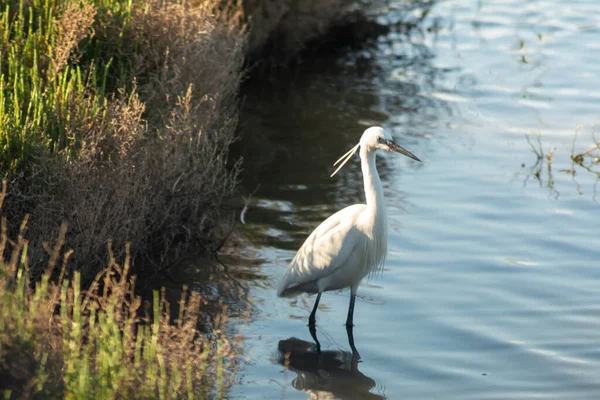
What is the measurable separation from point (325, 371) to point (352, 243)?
92cm

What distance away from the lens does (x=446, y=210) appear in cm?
855

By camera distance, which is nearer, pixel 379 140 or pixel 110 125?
pixel 379 140

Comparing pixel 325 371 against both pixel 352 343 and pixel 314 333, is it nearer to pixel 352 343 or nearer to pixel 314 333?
pixel 352 343

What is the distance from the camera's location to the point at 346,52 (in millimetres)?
14367

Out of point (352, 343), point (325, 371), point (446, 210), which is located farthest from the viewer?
point (446, 210)

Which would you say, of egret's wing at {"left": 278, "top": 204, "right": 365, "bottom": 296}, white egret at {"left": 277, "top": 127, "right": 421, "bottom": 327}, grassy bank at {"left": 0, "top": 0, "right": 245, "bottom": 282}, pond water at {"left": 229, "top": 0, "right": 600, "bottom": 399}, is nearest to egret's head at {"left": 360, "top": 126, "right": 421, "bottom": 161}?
white egret at {"left": 277, "top": 127, "right": 421, "bottom": 327}

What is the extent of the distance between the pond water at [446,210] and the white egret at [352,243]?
1.15 feet

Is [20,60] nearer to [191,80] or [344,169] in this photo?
[191,80]

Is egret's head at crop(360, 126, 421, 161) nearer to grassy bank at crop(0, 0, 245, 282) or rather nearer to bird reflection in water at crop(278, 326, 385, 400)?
bird reflection in water at crop(278, 326, 385, 400)

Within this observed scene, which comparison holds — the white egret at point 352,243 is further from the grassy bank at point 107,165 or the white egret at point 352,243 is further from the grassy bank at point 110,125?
the grassy bank at point 110,125

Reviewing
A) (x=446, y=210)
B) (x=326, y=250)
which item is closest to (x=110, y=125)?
(x=326, y=250)

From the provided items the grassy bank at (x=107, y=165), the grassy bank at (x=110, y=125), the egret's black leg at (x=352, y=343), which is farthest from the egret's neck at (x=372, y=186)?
the grassy bank at (x=110, y=125)

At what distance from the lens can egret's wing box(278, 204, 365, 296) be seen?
20.9 feet

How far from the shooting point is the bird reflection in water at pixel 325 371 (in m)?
5.71
